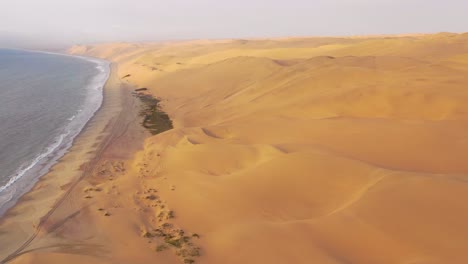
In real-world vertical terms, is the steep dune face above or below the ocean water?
above

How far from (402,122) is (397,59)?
13.4 m

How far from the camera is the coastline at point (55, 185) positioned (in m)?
8.77

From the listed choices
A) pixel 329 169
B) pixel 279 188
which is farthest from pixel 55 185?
pixel 329 169

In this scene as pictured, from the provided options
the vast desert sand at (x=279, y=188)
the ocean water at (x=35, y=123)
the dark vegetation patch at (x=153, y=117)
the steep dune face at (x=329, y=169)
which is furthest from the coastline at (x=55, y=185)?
the steep dune face at (x=329, y=169)

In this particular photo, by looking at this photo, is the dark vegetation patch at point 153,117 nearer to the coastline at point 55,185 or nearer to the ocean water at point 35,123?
the coastline at point 55,185

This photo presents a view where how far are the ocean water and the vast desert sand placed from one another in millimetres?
879

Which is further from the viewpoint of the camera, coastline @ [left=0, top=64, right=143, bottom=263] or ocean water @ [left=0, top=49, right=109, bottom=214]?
ocean water @ [left=0, top=49, right=109, bottom=214]

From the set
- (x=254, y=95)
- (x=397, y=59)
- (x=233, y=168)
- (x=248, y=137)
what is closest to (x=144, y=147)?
(x=248, y=137)

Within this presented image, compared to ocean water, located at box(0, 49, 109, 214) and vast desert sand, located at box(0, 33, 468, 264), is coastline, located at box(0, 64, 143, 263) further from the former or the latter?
ocean water, located at box(0, 49, 109, 214)

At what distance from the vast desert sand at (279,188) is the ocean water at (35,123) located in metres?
0.88

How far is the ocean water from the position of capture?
13.0m

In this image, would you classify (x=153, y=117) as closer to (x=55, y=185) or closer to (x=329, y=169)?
(x=55, y=185)

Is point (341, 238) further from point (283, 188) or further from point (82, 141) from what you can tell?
point (82, 141)

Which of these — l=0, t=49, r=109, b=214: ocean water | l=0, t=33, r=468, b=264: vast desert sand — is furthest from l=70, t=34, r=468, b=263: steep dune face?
l=0, t=49, r=109, b=214: ocean water
